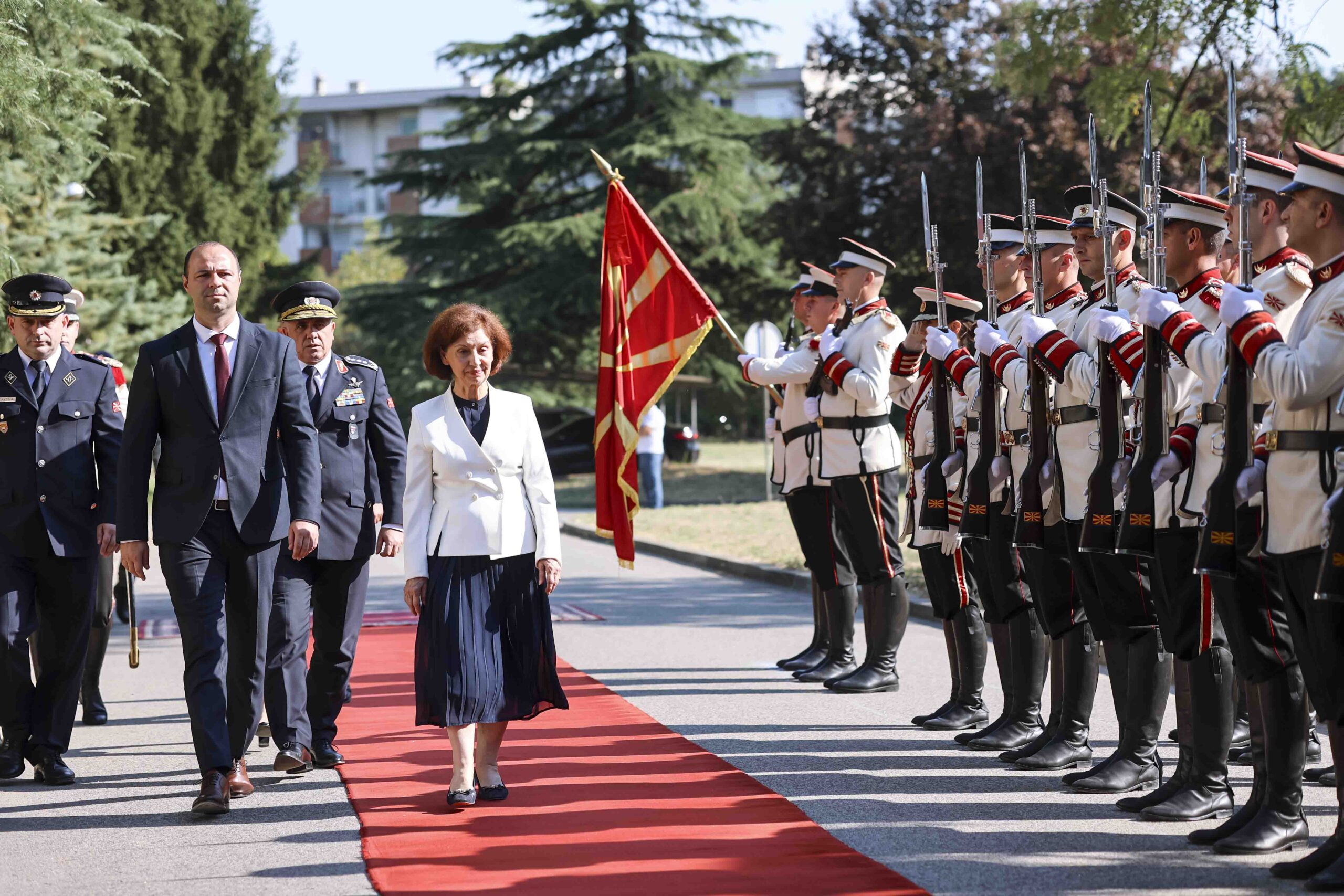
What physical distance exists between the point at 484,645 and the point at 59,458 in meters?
2.55

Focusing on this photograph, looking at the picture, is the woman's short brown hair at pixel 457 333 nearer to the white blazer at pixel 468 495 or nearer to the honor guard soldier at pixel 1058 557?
the white blazer at pixel 468 495

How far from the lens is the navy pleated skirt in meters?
6.29

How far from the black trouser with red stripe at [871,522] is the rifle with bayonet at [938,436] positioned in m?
1.00

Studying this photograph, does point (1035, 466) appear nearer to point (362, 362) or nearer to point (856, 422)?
point (856, 422)

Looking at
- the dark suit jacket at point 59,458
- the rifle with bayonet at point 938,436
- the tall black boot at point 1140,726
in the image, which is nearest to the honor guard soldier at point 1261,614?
the tall black boot at point 1140,726

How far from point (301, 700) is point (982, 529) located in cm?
320

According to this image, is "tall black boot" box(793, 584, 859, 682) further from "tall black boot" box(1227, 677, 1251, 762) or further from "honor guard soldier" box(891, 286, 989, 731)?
"tall black boot" box(1227, 677, 1251, 762)

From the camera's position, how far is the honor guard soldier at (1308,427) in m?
4.95

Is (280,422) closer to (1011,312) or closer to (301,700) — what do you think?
(301,700)

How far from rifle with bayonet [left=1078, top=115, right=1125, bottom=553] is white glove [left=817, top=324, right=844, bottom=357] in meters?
2.85

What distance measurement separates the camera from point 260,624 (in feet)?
22.3

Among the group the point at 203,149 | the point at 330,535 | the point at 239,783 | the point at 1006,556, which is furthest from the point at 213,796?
the point at 203,149

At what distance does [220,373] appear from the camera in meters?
6.76

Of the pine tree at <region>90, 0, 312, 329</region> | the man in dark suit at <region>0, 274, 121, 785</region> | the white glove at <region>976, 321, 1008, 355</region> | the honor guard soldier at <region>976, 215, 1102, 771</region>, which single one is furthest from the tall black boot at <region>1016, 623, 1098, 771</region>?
the pine tree at <region>90, 0, 312, 329</region>
